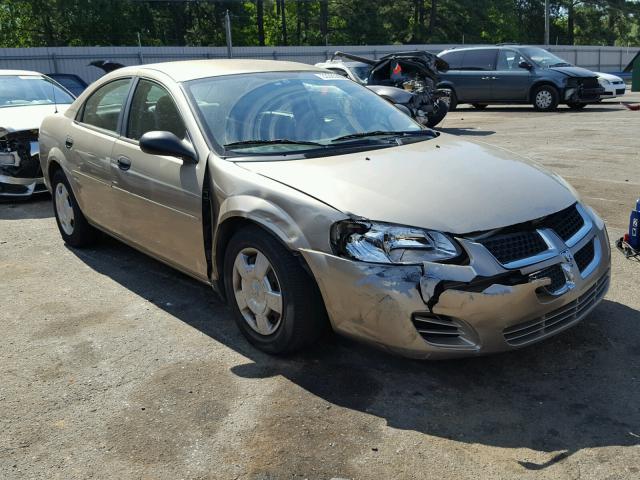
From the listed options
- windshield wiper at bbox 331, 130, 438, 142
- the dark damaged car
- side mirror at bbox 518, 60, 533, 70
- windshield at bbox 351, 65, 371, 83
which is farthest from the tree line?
windshield wiper at bbox 331, 130, 438, 142

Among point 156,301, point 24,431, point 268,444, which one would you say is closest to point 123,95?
point 156,301

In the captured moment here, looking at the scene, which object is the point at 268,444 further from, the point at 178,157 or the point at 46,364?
the point at 178,157

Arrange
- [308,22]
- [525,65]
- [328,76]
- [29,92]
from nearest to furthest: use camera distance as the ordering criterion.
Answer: [328,76] → [29,92] → [525,65] → [308,22]

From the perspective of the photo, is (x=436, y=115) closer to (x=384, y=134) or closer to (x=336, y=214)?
(x=384, y=134)

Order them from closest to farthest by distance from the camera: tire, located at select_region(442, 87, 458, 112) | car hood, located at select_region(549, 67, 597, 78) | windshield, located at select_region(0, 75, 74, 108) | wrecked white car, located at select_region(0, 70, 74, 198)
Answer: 1. wrecked white car, located at select_region(0, 70, 74, 198)
2. windshield, located at select_region(0, 75, 74, 108)
3. car hood, located at select_region(549, 67, 597, 78)
4. tire, located at select_region(442, 87, 458, 112)

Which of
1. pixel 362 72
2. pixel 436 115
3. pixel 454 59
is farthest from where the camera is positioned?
pixel 454 59

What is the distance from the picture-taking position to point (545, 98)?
18109 mm

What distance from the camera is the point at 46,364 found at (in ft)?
12.4

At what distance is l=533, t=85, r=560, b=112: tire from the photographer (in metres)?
17.9

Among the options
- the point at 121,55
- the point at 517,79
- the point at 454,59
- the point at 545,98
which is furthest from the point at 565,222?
the point at 121,55

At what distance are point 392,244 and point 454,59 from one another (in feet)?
58.2

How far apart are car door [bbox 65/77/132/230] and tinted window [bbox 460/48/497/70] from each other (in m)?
15.5

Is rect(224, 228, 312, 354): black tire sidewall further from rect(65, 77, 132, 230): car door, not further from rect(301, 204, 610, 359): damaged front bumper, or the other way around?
rect(65, 77, 132, 230): car door

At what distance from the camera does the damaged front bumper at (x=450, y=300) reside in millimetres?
3041
